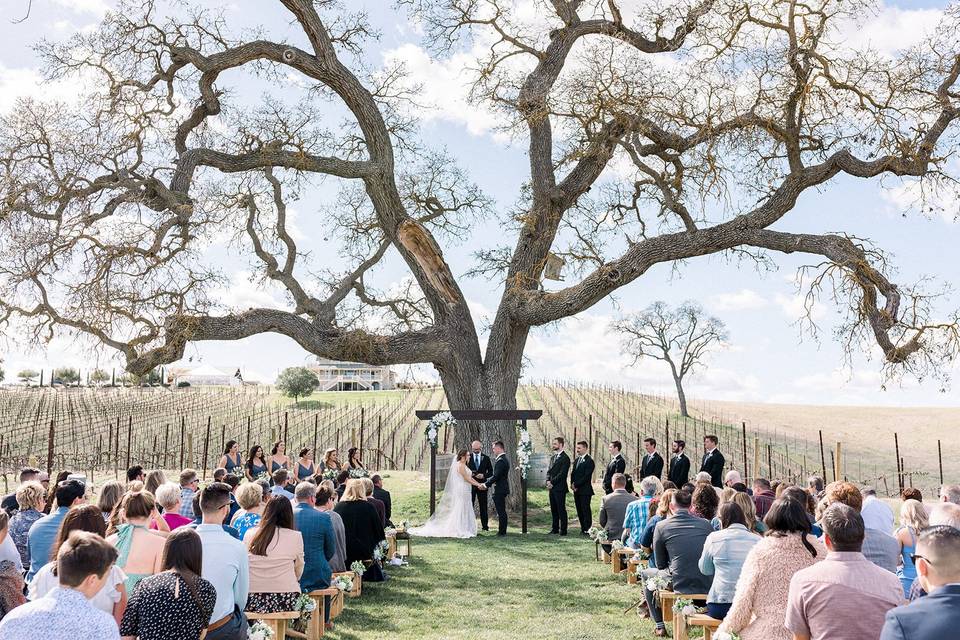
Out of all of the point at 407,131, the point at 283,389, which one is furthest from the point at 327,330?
the point at 283,389

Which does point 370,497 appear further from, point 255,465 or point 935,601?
point 935,601

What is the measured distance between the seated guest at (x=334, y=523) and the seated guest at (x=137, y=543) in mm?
2759

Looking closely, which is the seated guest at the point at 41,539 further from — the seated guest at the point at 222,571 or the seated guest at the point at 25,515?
the seated guest at the point at 222,571

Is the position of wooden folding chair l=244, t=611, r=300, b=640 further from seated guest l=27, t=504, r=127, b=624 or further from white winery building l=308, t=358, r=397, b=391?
white winery building l=308, t=358, r=397, b=391

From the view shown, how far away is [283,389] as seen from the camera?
6431 cm

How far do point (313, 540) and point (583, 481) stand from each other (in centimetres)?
716

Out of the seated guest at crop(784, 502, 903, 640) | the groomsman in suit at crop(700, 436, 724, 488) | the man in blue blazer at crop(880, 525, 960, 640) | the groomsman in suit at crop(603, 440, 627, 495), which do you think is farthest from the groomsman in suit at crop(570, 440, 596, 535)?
the man in blue blazer at crop(880, 525, 960, 640)

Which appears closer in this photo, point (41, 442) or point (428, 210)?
point (428, 210)

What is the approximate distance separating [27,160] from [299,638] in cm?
1086

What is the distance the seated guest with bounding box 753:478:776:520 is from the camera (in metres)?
8.63

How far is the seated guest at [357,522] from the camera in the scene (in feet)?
28.4

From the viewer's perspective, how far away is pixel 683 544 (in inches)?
258

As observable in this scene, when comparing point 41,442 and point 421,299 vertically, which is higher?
point 421,299

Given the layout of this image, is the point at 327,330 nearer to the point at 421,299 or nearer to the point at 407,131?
the point at 421,299
